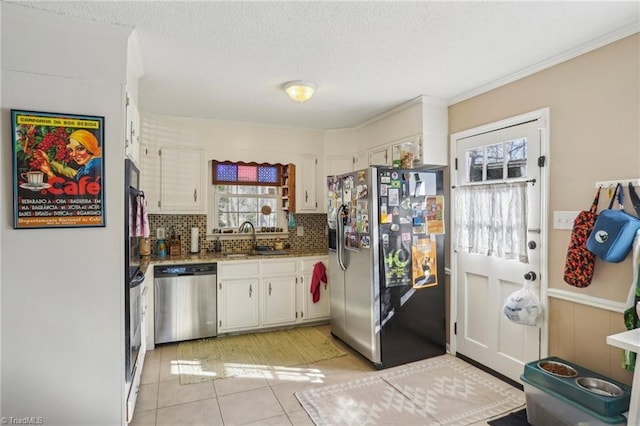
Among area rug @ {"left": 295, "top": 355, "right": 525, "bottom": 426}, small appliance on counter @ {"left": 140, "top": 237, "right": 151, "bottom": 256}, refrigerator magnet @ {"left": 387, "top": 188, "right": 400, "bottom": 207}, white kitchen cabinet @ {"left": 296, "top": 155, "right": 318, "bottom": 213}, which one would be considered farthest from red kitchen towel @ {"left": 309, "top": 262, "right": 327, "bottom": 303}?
small appliance on counter @ {"left": 140, "top": 237, "right": 151, "bottom": 256}

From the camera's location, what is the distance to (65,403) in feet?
6.08

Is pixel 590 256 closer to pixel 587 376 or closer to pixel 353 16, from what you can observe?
pixel 587 376

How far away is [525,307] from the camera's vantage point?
2492 millimetres

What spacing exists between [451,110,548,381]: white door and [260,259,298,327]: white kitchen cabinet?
5.90 feet

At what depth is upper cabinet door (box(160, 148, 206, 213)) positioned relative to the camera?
12.6 feet

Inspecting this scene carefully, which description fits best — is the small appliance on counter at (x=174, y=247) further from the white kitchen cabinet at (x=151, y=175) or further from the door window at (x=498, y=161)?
the door window at (x=498, y=161)

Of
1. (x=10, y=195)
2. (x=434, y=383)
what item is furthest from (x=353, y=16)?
(x=434, y=383)

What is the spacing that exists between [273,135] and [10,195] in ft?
9.51

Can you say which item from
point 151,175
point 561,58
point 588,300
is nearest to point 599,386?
point 588,300

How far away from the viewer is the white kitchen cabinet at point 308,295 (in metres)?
4.11

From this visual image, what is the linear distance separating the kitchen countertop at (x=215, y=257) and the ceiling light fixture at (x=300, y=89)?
1.89m

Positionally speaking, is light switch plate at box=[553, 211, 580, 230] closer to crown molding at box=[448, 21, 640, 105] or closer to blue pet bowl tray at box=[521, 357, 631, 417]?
blue pet bowl tray at box=[521, 357, 631, 417]

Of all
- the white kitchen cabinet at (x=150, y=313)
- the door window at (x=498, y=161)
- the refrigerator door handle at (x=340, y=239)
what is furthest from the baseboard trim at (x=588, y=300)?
the white kitchen cabinet at (x=150, y=313)

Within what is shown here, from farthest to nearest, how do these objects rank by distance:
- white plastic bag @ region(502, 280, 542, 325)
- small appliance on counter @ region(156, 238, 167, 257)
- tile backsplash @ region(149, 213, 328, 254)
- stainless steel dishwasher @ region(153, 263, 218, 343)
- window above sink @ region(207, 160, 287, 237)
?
window above sink @ region(207, 160, 287, 237) < tile backsplash @ region(149, 213, 328, 254) < small appliance on counter @ region(156, 238, 167, 257) < stainless steel dishwasher @ region(153, 263, 218, 343) < white plastic bag @ region(502, 280, 542, 325)
